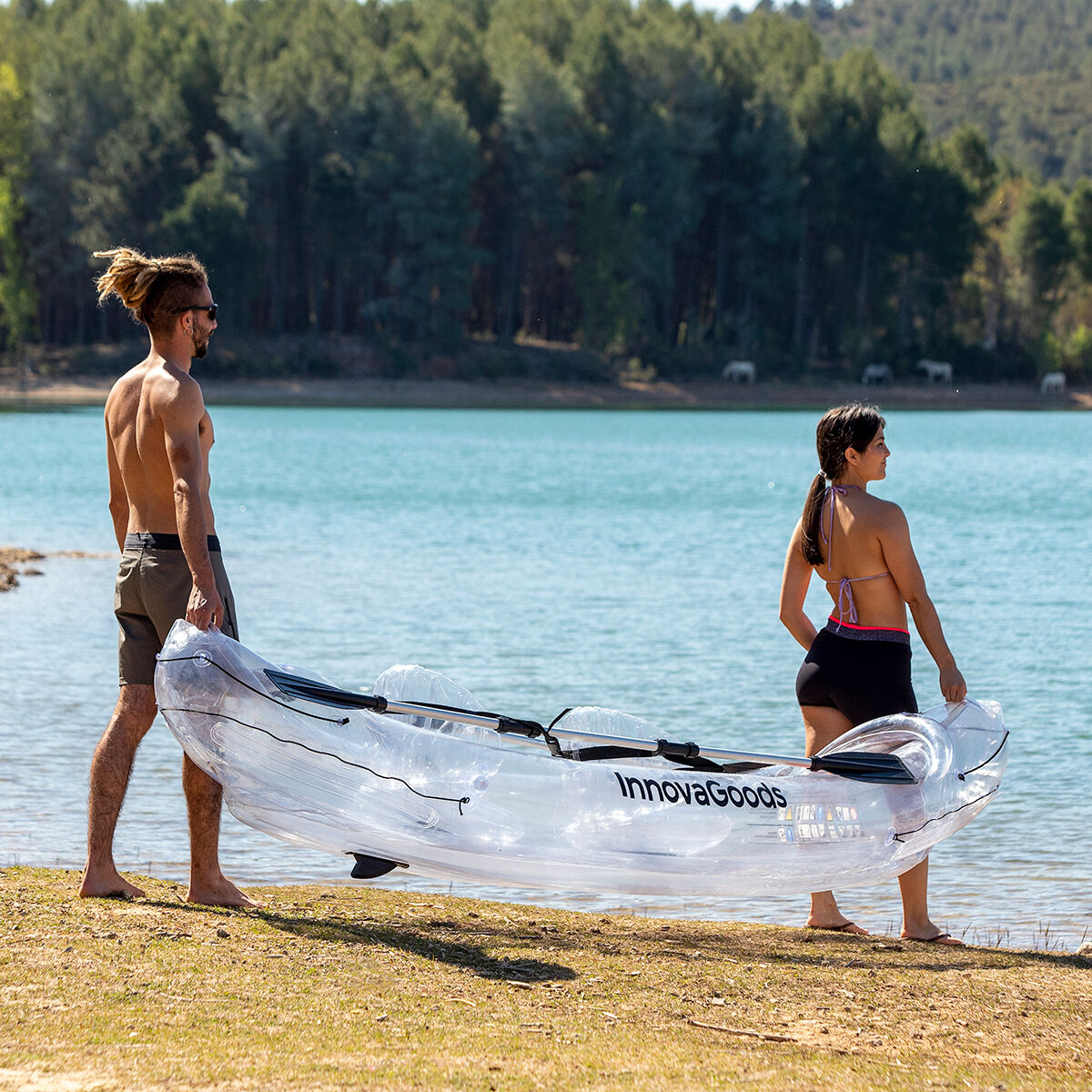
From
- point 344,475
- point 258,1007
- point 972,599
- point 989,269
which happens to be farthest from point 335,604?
point 989,269

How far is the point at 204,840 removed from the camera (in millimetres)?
5445

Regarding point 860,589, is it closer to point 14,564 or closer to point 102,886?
point 102,886

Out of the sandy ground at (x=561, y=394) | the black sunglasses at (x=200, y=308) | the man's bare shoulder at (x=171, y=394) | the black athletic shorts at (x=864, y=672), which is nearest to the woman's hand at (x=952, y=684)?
the black athletic shorts at (x=864, y=672)

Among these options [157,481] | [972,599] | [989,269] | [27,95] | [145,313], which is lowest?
[972,599]

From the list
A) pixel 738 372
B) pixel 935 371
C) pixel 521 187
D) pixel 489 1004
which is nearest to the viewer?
pixel 489 1004

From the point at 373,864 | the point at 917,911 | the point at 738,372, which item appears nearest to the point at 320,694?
the point at 373,864

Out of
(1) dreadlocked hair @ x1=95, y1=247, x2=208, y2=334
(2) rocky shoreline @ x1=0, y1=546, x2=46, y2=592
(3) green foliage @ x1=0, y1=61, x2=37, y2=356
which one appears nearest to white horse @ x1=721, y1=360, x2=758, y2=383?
(3) green foliage @ x1=0, y1=61, x2=37, y2=356

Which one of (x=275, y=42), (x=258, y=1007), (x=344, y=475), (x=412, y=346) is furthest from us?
(x=275, y=42)

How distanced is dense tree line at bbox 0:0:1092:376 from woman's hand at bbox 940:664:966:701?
63.5 meters

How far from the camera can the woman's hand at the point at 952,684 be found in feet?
17.8

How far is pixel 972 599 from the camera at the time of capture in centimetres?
1881

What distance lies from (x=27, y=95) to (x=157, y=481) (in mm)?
75113

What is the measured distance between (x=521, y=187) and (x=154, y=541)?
72877 millimetres

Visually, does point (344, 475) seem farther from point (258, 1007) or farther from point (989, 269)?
point (989, 269)
